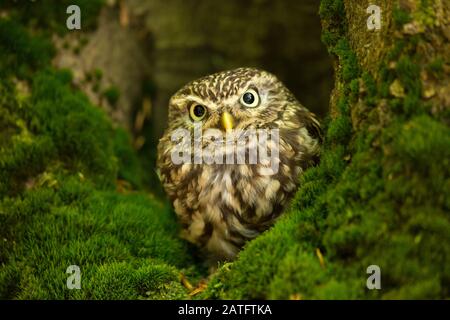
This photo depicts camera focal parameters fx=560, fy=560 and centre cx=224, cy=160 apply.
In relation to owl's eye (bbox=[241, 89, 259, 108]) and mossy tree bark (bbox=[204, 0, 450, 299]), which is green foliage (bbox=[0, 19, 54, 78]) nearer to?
owl's eye (bbox=[241, 89, 259, 108])

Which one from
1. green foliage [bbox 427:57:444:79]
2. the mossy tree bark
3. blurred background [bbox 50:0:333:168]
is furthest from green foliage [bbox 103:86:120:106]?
green foliage [bbox 427:57:444:79]

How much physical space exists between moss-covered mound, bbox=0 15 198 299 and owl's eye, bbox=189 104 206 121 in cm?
72

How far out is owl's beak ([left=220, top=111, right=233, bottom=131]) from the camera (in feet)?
10.5

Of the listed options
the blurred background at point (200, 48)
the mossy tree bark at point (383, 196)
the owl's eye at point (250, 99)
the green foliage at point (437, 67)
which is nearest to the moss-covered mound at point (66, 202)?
the mossy tree bark at point (383, 196)

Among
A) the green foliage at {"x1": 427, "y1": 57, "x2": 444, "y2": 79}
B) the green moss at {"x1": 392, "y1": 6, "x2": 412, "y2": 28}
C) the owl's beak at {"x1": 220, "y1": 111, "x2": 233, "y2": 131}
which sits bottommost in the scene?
the owl's beak at {"x1": 220, "y1": 111, "x2": 233, "y2": 131}

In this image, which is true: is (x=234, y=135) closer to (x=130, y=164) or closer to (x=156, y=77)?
(x=130, y=164)

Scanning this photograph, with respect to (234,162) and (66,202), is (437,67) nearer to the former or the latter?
(234,162)

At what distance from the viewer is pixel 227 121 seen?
3.21 m

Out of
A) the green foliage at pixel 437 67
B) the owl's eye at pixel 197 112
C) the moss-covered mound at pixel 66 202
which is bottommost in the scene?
the moss-covered mound at pixel 66 202

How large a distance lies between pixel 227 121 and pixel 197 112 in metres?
0.30

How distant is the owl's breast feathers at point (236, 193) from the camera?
323 centimetres

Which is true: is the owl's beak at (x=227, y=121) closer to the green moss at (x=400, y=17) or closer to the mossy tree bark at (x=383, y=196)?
the mossy tree bark at (x=383, y=196)

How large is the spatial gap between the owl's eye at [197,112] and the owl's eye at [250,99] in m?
0.25

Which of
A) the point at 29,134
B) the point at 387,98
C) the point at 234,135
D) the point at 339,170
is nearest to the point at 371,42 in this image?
the point at 387,98
